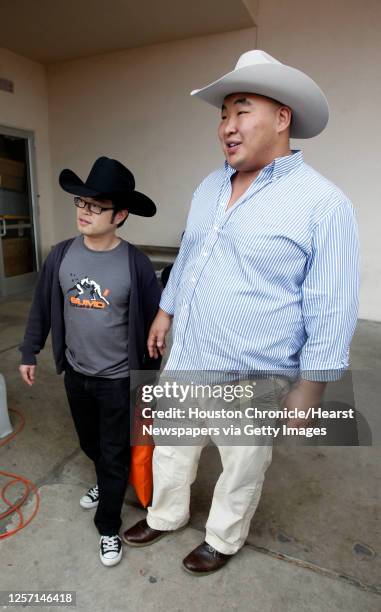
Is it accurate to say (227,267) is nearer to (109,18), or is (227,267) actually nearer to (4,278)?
(109,18)

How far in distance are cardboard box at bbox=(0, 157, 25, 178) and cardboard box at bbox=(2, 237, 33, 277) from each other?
927mm

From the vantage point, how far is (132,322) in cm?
161

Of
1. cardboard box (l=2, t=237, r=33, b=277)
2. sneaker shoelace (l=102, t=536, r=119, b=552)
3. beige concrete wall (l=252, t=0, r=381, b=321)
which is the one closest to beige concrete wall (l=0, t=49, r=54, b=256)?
cardboard box (l=2, t=237, r=33, b=277)

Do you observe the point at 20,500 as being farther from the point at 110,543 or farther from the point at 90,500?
the point at 110,543

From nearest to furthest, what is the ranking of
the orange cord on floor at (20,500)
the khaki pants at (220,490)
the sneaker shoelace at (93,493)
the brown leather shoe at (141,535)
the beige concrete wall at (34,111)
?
the khaki pants at (220,490) → the brown leather shoe at (141,535) → the orange cord on floor at (20,500) → the sneaker shoelace at (93,493) → the beige concrete wall at (34,111)

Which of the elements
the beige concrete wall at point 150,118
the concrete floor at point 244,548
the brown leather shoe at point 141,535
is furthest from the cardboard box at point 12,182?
the brown leather shoe at point 141,535

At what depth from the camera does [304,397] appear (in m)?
1.29

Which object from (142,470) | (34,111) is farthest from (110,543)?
(34,111)

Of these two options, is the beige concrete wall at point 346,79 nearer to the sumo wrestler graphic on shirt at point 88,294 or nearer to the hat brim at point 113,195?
the hat brim at point 113,195

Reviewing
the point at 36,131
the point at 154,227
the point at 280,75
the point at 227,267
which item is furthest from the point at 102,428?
the point at 36,131

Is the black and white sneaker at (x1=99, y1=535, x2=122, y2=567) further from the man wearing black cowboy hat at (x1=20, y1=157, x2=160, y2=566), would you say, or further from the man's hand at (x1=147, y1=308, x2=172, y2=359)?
the man's hand at (x1=147, y1=308, x2=172, y2=359)

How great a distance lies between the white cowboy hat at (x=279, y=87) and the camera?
3.97 ft

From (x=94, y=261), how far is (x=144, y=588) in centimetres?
122

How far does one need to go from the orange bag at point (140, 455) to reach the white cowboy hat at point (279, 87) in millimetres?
1152
